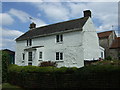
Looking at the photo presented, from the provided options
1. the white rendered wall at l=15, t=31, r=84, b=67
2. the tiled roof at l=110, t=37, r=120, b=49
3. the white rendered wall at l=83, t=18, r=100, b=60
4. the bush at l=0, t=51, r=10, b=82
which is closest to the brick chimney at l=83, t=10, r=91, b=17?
the white rendered wall at l=83, t=18, r=100, b=60

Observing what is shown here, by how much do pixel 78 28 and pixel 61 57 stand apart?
17.9 ft

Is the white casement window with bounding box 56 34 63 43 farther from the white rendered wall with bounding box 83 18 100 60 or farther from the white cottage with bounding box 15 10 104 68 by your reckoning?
the white rendered wall with bounding box 83 18 100 60

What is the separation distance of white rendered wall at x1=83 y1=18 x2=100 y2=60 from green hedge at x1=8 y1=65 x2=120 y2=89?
11837 millimetres

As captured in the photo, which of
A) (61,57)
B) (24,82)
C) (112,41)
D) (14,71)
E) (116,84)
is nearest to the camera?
(116,84)

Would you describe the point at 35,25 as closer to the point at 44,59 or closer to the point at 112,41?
the point at 44,59

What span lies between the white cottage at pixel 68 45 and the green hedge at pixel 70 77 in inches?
441

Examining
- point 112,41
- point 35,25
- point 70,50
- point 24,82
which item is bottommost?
point 24,82

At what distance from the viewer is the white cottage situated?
67.2ft

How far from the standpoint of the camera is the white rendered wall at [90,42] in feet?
68.0

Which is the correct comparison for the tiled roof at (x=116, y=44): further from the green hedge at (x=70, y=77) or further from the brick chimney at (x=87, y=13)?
the green hedge at (x=70, y=77)

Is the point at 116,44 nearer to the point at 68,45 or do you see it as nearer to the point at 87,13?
the point at 87,13

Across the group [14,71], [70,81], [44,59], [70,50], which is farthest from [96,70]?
[44,59]

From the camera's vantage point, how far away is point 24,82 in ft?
33.5

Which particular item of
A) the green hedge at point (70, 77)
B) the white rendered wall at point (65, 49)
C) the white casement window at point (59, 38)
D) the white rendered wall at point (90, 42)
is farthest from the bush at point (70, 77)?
the white casement window at point (59, 38)
